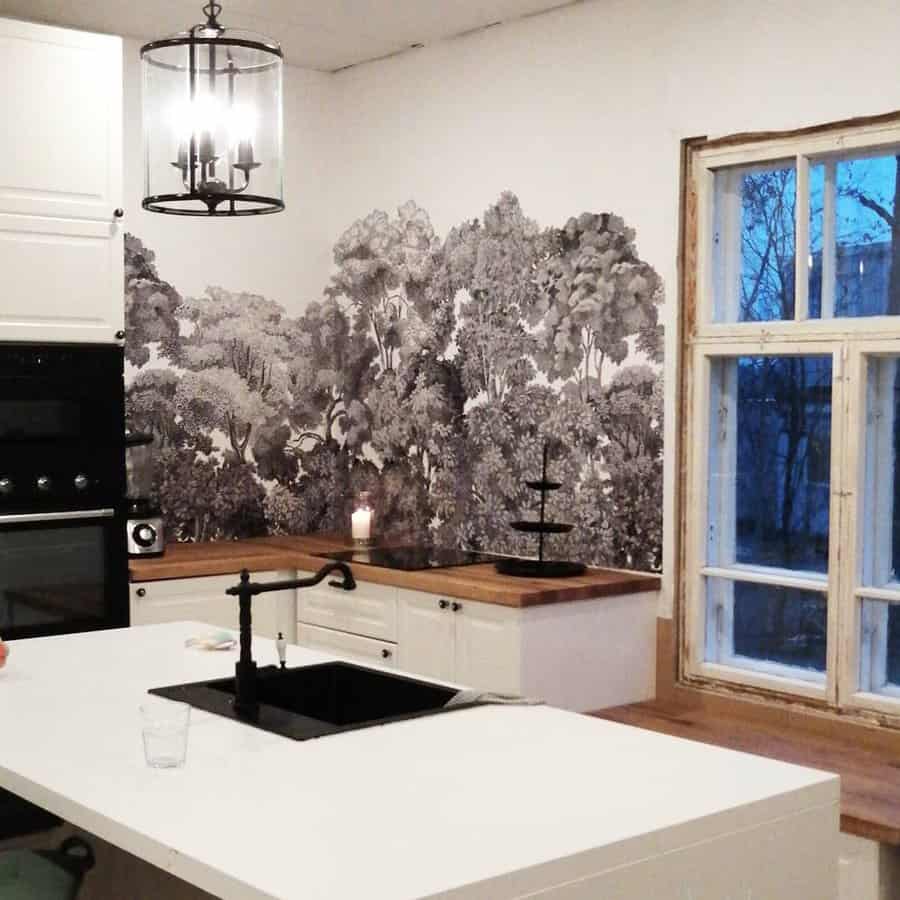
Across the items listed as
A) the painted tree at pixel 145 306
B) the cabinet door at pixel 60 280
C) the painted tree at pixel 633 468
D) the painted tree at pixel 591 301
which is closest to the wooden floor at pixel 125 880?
the cabinet door at pixel 60 280

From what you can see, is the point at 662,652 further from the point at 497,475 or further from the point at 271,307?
the point at 271,307

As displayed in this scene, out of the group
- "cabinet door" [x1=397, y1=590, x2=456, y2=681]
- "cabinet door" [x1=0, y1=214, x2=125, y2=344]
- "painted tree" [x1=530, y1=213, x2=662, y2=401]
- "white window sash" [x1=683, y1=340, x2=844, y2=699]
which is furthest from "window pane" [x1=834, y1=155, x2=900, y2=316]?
"cabinet door" [x1=0, y1=214, x2=125, y2=344]

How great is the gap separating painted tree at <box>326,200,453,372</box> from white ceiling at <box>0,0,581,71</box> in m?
0.66

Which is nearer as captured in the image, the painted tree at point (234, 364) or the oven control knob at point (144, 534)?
the oven control knob at point (144, 534)

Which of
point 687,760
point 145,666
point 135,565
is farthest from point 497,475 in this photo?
point 687,760

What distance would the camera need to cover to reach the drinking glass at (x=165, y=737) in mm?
2205

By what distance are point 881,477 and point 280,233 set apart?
9.06ft

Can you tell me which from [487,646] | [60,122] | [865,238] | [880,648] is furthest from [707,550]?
[60,122]

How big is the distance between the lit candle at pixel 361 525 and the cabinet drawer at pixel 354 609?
0.45 metres

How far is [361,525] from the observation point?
5301 millimetres

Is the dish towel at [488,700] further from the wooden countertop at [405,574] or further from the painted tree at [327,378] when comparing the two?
the painted tree at [327,378]

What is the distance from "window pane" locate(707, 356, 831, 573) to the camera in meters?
3.98

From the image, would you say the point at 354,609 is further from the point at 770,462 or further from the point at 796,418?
the point at 796,418

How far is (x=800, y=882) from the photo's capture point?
2135 millimetres
